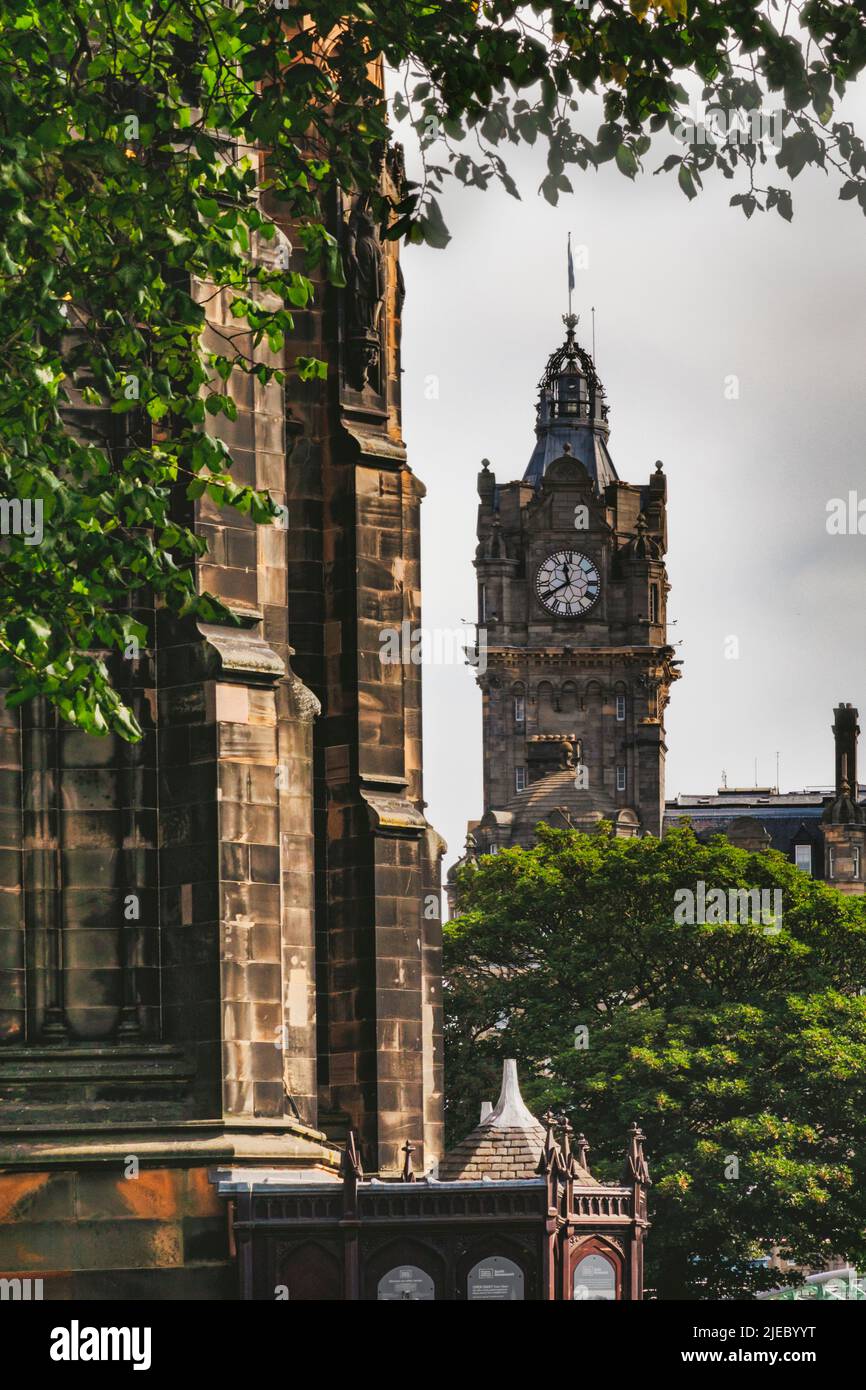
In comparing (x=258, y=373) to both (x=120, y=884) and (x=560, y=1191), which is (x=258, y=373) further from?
(x=560, y=1191)

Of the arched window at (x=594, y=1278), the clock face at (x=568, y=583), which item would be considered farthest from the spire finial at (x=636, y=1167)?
the clock face at (x=568, y=583)

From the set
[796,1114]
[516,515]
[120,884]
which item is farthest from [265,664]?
[516,515]

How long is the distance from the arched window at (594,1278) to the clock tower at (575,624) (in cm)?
12857

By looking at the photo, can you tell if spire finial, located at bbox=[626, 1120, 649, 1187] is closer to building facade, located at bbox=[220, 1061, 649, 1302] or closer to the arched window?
building facade, located at bbox=[220, 1061, 649, 1302]

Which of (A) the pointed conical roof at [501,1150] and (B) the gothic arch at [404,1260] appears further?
(A) the pointed conical roof at [501,1150]

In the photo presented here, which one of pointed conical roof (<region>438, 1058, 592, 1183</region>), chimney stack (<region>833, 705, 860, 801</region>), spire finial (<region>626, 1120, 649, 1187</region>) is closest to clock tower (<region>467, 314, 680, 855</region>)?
chimney stack (<region>833, 705, 860, 801</region>)

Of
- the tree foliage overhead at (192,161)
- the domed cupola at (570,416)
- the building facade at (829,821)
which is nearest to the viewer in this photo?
the tree foliage overhead at (192,161)

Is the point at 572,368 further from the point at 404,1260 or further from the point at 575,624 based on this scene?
the point at 404,1260

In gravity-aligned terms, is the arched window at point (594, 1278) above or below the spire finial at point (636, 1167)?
below

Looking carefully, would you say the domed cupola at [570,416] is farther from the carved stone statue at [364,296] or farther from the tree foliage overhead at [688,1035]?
the carved stone statue at [364,296]

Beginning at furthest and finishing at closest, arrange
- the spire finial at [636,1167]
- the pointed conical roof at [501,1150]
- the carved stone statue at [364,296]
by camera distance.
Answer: the carved stone statue at [364,296] < the spire finial at [636,1167] < the pointed conical roof at [501,1150]

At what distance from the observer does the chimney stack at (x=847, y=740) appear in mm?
166250

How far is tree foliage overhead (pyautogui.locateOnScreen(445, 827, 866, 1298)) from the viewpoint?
64.8 meters

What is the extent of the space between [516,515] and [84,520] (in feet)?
Result: 486
